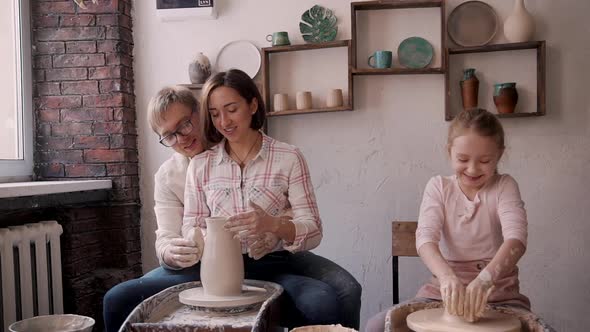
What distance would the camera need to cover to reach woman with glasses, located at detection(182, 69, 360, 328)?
195 centimetres

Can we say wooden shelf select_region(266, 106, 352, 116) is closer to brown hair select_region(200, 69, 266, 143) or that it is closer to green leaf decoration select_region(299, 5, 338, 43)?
green leaf decoration select_region(299, 5, 338, 43)

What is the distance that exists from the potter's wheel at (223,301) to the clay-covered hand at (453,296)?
0.50 m

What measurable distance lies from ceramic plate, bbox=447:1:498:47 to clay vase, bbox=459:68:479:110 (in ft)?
0.52

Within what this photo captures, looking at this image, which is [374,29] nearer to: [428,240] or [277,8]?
[277,8]

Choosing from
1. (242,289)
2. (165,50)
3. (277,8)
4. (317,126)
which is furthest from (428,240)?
(165,50)

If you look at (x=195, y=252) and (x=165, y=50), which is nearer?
(x=195, y=252)

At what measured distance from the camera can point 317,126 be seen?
2.88 m

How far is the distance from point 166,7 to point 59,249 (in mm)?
1251

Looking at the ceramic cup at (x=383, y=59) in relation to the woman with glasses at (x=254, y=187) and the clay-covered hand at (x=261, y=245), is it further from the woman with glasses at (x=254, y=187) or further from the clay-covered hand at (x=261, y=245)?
the clay-covered hand at (x=261, y=245)

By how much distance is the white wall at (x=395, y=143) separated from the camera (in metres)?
2.68

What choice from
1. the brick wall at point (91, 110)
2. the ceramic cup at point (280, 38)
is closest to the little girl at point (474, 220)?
the ceramic cup at point (280, 38)

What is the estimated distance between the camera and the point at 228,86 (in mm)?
1988

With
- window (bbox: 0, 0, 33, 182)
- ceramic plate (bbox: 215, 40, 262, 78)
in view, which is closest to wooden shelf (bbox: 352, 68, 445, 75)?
ceramic plate (bbox: 215, 40, 262, 78)

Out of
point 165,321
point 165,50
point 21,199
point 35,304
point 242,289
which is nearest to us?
point 165,321
